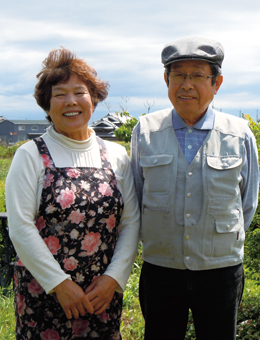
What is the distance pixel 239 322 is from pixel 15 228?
2451 mm

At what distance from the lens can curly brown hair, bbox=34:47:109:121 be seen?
2.10 metres

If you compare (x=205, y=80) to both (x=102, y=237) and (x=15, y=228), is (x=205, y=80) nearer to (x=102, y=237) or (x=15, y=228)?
(x=102, y=237)

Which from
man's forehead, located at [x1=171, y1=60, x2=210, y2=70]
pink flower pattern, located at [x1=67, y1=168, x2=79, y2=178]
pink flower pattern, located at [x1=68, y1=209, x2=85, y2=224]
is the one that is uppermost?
man's forehead, located at [x1=171, y1=60, x2=210, y2=70]

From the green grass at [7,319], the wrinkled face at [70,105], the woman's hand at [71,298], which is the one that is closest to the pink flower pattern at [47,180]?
the wrinkled face at [70,105]

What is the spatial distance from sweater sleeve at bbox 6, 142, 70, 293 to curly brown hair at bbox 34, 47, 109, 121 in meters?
0.45

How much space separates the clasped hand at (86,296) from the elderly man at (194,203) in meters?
0.32

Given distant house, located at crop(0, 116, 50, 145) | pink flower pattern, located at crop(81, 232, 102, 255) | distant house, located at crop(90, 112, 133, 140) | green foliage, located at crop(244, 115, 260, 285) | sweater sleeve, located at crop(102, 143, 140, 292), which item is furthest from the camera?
distant house, located at crop(0, 116, 50, 145)

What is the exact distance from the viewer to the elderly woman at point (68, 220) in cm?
194

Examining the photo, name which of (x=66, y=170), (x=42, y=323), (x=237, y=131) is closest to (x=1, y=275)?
(x=42, y=323)

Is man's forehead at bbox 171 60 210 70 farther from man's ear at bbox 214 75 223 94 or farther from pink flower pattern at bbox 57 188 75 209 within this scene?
pink flower pattern at bbox 57 188 75 209

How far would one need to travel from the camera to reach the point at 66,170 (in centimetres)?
204

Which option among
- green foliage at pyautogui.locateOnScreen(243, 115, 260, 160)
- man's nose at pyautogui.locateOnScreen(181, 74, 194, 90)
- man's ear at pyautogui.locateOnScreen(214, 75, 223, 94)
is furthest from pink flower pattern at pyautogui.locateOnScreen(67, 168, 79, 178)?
green foliage at pyautogui.locateOnScreen(243, 115, 260, 160)

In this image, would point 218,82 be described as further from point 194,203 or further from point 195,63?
point 194,203

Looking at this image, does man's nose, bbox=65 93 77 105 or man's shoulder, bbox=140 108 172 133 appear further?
man's shoulder, bbox=140 108 172 133
